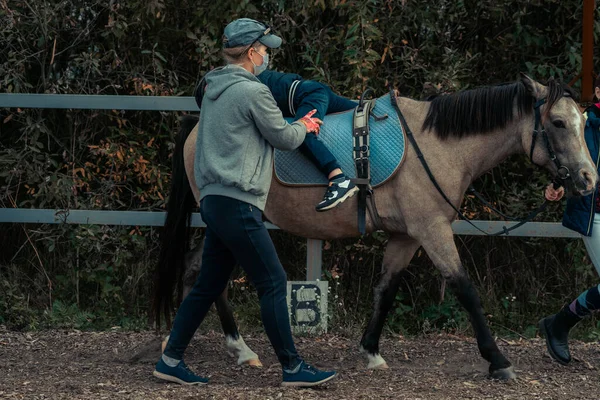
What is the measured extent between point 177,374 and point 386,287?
56.6 inches

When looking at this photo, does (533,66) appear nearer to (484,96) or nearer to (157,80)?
(484,96)

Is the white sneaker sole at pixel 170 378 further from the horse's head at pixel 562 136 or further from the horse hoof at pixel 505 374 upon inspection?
the horse's head at pixel 562 136

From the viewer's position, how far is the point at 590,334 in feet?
22.6

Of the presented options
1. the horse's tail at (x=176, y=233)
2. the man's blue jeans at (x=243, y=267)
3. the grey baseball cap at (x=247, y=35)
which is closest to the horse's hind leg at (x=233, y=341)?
the horse's tail at (x=176, y=233)

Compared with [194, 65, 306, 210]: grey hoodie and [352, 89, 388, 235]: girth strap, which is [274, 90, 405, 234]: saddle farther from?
[194, 65, 306, 210]: grey hoodie

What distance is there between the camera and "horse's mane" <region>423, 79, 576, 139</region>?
18.2 feet

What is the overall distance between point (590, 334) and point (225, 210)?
3256 mm

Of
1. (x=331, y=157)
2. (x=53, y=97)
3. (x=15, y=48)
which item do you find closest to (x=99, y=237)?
(x=53, y=97)

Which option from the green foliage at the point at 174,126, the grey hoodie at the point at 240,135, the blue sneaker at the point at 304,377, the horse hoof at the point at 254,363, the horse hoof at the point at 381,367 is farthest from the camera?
the green foliage at the point at 174,126

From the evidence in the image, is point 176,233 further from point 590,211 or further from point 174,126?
point 590,211

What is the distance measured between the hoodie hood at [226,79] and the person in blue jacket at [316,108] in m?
0.68

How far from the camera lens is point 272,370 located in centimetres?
593

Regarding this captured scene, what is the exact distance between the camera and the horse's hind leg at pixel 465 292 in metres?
5.47

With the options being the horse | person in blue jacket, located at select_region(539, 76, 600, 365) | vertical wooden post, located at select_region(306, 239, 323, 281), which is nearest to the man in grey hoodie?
the horse
